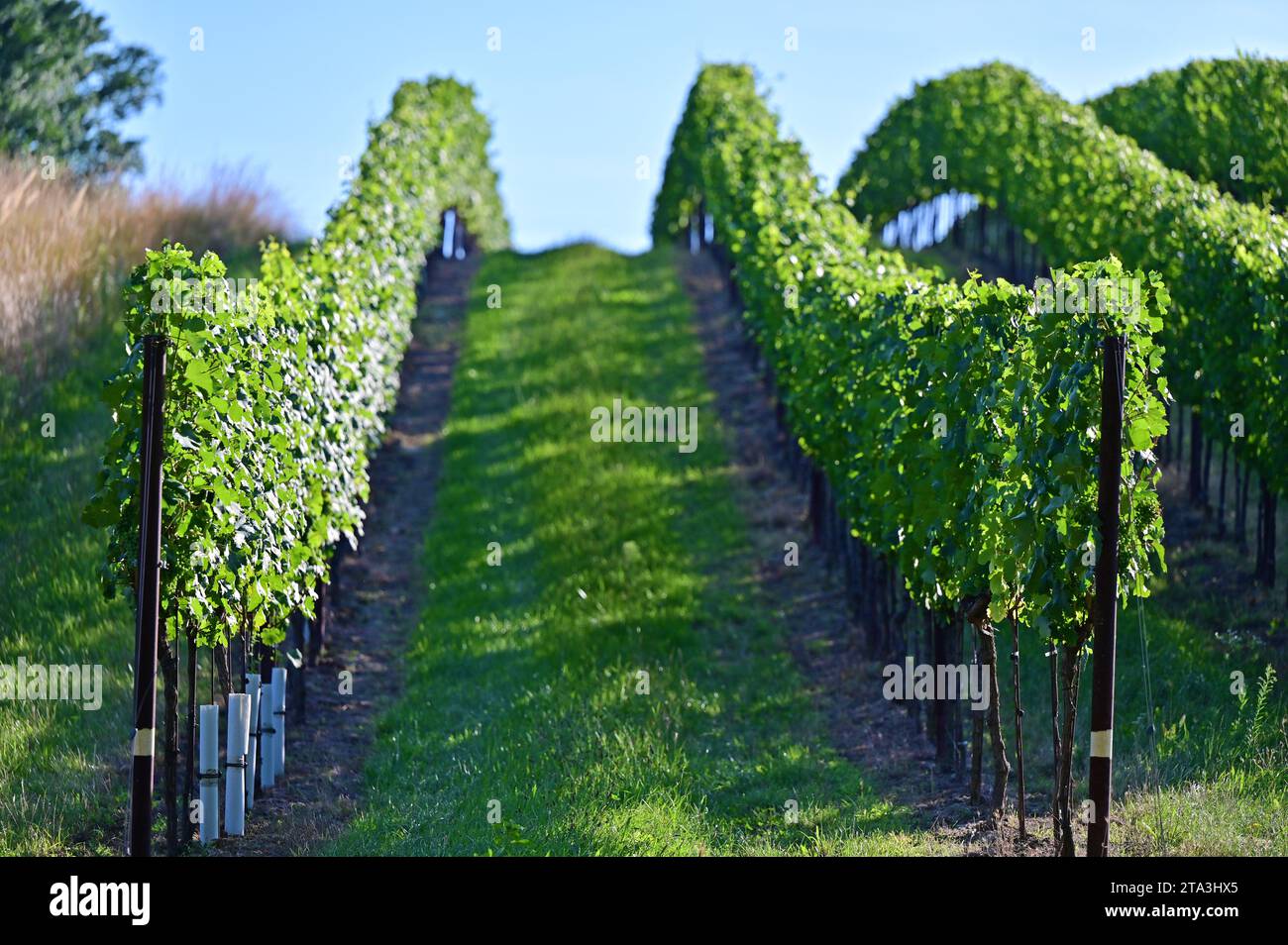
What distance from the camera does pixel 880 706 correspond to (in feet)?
49.1

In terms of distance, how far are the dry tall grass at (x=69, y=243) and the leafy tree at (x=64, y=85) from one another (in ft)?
12.0

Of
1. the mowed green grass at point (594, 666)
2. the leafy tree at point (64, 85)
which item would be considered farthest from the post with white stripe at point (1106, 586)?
the leafy tree at point (64, 85)

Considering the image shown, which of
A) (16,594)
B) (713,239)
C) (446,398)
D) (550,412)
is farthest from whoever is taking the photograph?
(713,239)

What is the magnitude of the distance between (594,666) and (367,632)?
330 cm

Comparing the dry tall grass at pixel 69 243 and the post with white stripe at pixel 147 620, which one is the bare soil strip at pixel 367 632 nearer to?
the post with white stripe at pixel 147 620

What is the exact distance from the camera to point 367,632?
56.9ft

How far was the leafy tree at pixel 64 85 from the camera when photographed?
3409 cm

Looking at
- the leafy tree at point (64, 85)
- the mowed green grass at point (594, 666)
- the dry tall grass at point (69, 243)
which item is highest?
the leafy tree at point (64, 85)

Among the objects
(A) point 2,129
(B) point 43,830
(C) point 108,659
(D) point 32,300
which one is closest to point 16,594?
(C) point 108,659

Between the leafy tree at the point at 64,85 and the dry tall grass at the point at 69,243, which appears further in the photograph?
the leafy tree at the point at 64,85

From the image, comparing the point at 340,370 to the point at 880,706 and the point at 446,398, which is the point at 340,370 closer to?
the point at 880,706

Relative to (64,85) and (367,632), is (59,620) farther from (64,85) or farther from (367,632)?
(64,85)

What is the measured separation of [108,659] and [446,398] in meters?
11.9

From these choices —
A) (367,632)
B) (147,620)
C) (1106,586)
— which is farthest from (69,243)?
(1106,586)
